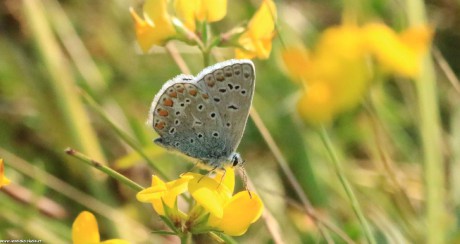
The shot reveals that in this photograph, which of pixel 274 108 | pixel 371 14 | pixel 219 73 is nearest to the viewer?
pixel 219 73

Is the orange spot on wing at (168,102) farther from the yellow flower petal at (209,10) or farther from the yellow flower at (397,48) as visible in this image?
the yellow flower at (397,48)

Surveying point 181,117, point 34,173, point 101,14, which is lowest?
point 181,117

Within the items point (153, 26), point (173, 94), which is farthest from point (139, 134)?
point (173, 94)

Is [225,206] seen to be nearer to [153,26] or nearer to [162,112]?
[162,112]

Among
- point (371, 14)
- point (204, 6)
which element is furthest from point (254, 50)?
point (371, 14)

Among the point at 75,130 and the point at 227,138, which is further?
the point at 75,130

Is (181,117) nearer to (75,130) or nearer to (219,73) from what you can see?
(219,73)

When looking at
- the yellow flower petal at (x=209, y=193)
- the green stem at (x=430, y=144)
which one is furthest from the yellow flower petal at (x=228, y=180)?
the green stem at (x=430, y=144)
